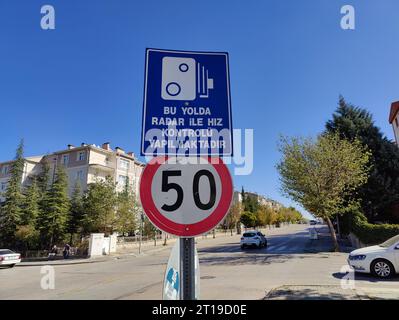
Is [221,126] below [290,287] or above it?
above

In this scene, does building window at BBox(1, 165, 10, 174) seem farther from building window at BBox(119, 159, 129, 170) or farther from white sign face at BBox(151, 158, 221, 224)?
white sign face at BBox(151, 158, 221, 224)

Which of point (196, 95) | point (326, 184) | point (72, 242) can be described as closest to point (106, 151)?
point (72, 242)

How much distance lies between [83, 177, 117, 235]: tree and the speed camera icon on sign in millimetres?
30113

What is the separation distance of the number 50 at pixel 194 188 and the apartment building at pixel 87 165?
4244 cm

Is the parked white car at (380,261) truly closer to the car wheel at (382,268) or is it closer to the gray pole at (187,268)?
the car wheel at (382,268)

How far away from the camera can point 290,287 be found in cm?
859

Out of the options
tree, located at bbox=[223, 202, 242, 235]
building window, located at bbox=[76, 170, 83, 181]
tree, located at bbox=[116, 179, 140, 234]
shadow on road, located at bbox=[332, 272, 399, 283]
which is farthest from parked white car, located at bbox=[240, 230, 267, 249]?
tree, located at bbox=[223, 202, 242, 235]

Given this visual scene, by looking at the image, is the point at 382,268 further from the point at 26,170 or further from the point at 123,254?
the point at 26,170

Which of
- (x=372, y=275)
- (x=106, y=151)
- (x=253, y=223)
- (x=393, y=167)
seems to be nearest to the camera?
(x=372, y=275)

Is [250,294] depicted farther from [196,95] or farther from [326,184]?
[326,184]

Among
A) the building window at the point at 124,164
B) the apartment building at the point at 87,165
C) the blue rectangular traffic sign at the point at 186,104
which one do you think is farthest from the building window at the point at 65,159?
the blue rectangular traffic sign at the point at 186,104

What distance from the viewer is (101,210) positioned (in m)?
30.8

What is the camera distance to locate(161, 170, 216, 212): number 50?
226cm

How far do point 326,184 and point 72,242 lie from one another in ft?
86.9
